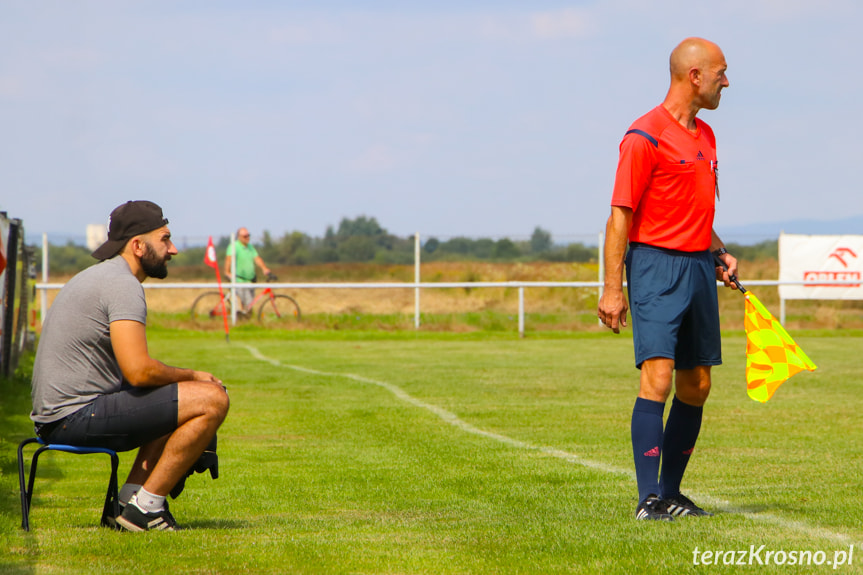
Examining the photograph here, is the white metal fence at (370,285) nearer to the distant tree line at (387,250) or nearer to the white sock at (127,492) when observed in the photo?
the distant tree line at (387,250)

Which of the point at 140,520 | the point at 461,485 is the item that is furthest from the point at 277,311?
the point at 140,520

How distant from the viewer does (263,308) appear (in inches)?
1003

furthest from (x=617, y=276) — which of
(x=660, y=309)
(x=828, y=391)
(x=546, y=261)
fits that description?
(x=546, y=261)

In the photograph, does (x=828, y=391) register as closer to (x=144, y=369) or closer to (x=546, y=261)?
(x=144, y=369)

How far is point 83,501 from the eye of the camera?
646cm

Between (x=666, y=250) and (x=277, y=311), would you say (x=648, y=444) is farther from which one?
(x=277, y=311)

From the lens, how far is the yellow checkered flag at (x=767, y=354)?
565cm

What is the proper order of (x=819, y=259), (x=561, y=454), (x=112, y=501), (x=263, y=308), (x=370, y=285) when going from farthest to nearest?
(x=819, y=259)
(x=263, y=308)
(x=370, y=285)
(x=561, y=454)
(x=112, y=501)

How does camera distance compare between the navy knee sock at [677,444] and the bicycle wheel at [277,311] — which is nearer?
the navy knee sock at [677,444]

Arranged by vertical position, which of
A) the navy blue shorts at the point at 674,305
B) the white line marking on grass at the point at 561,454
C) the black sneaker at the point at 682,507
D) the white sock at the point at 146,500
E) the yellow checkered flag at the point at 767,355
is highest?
the navy blue shorts at the point at 674,305

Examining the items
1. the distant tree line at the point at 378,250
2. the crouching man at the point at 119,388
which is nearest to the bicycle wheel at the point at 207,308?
the distant tree line at the point at 378,250

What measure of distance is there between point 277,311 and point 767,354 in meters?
20.5

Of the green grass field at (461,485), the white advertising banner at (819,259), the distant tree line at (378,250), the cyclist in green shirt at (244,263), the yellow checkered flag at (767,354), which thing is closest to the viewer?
the green grass field at (461,485)

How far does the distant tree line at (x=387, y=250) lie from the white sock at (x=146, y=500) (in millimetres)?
23189
